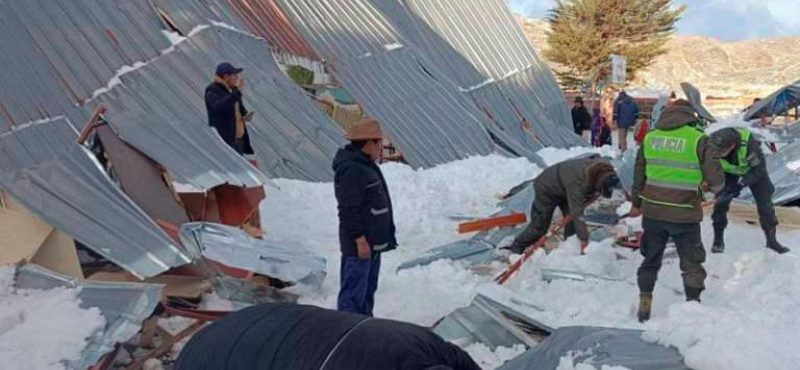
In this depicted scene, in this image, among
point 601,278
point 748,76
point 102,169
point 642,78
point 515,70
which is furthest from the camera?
point 748,76

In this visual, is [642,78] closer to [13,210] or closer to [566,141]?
[566,141]

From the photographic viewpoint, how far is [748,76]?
191ft

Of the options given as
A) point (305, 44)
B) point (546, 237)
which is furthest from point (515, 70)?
point (546, 237)

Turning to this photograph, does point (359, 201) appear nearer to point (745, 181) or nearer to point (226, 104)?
point (226, 104)

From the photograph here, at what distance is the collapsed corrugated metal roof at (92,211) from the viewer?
516cm

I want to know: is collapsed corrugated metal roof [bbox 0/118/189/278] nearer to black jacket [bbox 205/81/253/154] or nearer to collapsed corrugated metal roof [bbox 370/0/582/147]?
black jacket [bbox 205/81/253/154]

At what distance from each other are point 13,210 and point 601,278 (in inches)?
179

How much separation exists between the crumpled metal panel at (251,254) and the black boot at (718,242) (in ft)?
12.7

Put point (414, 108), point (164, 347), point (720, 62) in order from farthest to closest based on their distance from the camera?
point (720, 62)
point (414, 108)
point (164, 347)

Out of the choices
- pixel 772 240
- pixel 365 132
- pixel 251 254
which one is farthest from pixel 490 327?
pixel 772 240

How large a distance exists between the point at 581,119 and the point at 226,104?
1419cm

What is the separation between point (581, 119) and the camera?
66.4 feet

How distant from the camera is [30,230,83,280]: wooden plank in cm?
Result: 509

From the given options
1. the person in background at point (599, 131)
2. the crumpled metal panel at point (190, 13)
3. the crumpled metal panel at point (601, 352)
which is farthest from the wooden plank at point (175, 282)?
the person in background at point (599, 131)
